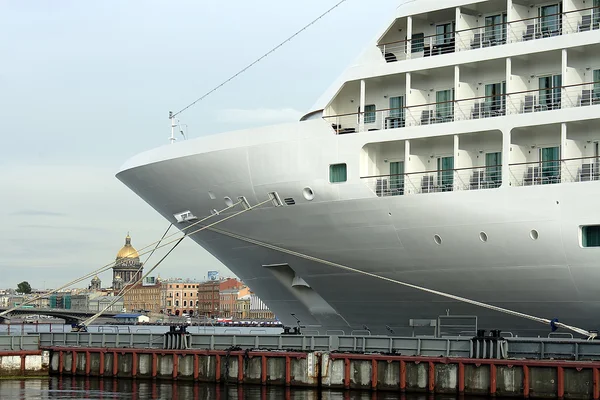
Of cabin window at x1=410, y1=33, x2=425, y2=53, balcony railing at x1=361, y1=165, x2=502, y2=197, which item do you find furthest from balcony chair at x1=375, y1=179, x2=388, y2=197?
cabin window at x1=410, y1=33, x2=425, y2=53

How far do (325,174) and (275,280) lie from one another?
531cm

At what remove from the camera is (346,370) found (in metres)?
27.1

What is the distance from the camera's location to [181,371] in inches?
1174

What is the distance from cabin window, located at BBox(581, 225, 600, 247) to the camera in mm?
25141

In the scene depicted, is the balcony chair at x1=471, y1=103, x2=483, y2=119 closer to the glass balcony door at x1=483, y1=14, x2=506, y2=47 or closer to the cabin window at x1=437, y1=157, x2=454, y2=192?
the cabin window at x1=437, y1=157, x2=454, y2=192

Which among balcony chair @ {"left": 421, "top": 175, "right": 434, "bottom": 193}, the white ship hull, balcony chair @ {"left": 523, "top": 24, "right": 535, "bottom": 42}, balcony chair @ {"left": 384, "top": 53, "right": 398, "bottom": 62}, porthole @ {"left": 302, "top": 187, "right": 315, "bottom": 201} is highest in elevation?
balcony chair @ {"left": 523, "top": 24, "right": 535, "bottom": 42}

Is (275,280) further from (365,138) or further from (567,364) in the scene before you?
(567,364)

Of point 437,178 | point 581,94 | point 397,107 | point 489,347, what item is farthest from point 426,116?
point 489,347

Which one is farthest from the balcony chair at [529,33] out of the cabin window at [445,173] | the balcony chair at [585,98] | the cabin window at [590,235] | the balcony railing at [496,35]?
the cabin window at [590,235]

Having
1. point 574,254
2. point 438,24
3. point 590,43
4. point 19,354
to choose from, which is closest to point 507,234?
point 574,254

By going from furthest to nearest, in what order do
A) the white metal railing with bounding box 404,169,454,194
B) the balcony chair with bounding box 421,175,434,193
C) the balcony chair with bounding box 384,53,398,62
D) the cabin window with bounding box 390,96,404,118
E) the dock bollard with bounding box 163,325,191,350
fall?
the dock bollard with bounding box 163,325,191,350 < the balcony chair with bounding box 384,53,398,62 < the cabin window with bounding box 390,96,404,118 < the balcony chair with bounding box 421,175,434,193 < the white metal railing with bounding box 404,169,454,194

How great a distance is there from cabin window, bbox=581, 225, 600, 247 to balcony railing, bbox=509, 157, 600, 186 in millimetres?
1482

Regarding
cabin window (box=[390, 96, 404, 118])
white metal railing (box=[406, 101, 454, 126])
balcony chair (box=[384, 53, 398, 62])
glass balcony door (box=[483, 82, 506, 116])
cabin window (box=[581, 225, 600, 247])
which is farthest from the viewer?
balcony chair (box=[384, 53, 398, 62])

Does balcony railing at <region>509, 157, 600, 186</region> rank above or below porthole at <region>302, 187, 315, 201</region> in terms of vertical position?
above
